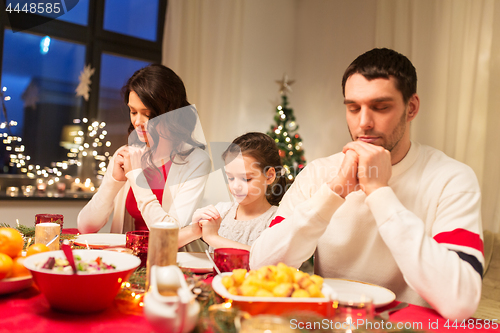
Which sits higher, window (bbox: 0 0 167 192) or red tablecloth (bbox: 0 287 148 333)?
window (bbox: 0 0 167 192)

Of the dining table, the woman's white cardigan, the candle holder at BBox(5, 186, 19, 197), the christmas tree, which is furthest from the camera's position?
the christmas tree

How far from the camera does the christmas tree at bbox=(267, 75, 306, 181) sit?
12.9ft

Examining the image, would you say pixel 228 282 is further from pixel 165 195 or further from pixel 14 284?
pixel 165 195

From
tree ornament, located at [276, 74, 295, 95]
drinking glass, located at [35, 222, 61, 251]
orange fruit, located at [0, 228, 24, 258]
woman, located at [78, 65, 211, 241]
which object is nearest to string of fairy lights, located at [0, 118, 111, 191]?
woman, located at [78, 65, 211, 241]

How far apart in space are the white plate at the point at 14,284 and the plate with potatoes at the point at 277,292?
1.45ft

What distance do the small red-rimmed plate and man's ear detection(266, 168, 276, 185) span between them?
0.75m

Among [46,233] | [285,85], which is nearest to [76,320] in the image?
[46,233]

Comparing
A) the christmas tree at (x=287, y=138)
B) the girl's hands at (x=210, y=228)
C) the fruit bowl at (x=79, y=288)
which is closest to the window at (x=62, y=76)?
the christmas tree at (x=287, y=138)

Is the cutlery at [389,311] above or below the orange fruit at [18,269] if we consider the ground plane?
below

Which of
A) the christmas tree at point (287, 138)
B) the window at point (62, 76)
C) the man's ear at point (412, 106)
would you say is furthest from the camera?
the christmas tree at point (287, 138)

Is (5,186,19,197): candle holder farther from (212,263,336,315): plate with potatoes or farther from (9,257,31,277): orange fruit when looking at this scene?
(212,263,336,315): plate with potatoes

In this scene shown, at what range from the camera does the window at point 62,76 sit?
327cm

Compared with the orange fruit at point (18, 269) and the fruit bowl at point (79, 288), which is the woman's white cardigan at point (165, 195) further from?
the fruit bowl at point (79, 288)

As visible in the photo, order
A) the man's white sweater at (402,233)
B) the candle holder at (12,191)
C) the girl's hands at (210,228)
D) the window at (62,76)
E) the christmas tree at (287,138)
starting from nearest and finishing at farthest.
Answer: the man's white sweater at (402,233), the girl's hands at (210,228), the candle holder at (12,191), the window at (62,76), the christmas tree at (287,138)
